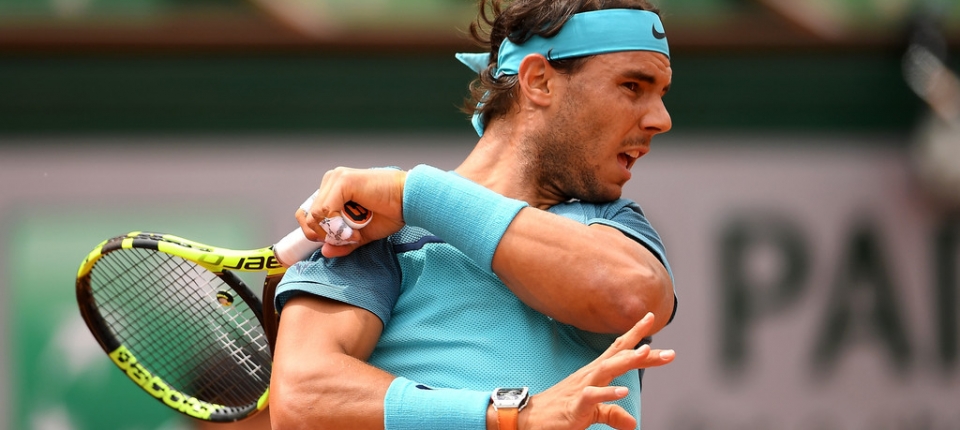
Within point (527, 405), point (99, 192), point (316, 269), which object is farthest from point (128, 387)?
point (527, 405)

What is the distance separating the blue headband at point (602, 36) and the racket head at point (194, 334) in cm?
96

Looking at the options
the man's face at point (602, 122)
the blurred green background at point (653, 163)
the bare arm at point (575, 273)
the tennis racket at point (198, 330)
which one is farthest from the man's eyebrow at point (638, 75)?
the blurred green background at point (653, 163)

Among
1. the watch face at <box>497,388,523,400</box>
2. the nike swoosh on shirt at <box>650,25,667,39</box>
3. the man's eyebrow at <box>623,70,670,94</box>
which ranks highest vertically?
the nike swoosh on shirt at <box>650,25,667,39</box>

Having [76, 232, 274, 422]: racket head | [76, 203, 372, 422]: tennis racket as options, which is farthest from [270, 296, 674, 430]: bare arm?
[76, 232, 274, 422]: racket head

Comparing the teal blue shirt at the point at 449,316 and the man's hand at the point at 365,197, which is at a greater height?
the man's hand at the point at 365,197

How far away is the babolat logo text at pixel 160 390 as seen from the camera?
3311mm

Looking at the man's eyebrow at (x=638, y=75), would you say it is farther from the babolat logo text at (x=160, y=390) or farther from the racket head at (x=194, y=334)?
the babolat logo text at (x=160, y=390)

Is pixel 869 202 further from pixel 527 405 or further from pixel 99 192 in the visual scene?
pixel 527 405

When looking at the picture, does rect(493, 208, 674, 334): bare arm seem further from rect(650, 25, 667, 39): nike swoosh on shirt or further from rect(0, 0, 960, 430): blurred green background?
rect(0, 0, 960, 430): blurred green background

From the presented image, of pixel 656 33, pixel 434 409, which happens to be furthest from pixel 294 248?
pixel 656 33

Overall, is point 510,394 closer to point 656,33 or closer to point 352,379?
point 352,379

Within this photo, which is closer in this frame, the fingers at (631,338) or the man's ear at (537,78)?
the fingers at (631,338)

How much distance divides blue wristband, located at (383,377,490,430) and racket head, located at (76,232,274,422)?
0.76 m

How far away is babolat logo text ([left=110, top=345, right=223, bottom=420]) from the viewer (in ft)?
10.9
